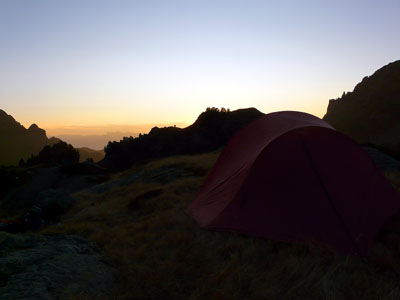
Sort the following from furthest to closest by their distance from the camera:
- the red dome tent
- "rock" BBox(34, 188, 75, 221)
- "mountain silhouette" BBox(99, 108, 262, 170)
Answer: "mountain silhouette" BBox(99, 108, 262, 170), "rock" BBox(34, 188, 75, 221), the red dome tent

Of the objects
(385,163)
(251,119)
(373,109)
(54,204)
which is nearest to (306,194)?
(385,163)

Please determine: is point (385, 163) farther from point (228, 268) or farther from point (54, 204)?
point (54, 204)

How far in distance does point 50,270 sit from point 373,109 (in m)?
111

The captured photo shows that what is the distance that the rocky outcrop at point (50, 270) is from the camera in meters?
3.76

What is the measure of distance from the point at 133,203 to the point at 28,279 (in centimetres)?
765

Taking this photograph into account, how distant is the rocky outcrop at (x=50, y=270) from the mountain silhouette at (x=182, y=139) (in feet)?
117

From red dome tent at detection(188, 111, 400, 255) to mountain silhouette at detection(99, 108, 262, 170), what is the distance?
34.1 meters

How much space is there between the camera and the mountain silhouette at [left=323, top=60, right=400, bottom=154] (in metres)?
89.0

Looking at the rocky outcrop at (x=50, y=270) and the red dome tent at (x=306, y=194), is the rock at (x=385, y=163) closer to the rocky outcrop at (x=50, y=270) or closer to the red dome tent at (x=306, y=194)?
the red dome tent at (x=306, y=194)

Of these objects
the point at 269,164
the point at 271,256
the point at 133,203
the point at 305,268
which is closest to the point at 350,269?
the point at 305,268

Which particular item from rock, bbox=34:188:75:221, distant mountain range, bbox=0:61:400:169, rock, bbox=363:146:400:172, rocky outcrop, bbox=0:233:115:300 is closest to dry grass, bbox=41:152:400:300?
rocky outcrop, bbox=0:233:115:300

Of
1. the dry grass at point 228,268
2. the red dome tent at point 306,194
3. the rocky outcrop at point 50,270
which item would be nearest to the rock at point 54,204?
the dry grass at point 228,268

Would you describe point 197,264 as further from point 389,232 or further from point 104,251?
point 389,232

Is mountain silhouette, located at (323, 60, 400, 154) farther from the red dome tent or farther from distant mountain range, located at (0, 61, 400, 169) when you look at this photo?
the red dome tent
